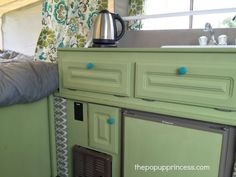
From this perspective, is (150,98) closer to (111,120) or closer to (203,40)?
(111,120)

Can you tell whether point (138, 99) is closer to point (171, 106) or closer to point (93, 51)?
point (171, 106)

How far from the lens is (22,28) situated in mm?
2355

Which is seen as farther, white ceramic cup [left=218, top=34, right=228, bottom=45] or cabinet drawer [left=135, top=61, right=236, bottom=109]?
white ceramic cup [left=218, top=34, right=228, bottom=45]

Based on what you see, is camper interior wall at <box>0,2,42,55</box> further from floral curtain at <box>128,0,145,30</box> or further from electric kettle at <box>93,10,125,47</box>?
electric kettle at <box>93,10,125,47</box>

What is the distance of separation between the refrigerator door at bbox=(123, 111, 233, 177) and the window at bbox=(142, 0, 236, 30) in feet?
2.32

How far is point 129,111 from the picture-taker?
3.26ft

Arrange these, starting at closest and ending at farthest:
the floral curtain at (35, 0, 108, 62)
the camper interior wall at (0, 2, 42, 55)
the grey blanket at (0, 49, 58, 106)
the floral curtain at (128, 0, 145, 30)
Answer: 1. the grey blanket at (0, 49, 58, 106)
2. the floral curtain at (35, 0, 108, 62)
3. the floral curtain at (128, 0, 145, 30)
4. the camper interior wall at (0, 2, 42, 55)

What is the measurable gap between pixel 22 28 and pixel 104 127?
1.82 metres

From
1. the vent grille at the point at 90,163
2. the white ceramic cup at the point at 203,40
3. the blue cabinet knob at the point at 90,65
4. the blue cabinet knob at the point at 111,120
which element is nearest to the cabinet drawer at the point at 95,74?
the blue cabinet knob at the point at 90,65

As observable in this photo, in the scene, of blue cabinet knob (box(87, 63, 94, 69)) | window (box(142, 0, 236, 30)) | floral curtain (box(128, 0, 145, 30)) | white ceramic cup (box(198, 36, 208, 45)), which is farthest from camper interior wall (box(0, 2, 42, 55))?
white ceramic cup (box(198, 36, 208, 45))

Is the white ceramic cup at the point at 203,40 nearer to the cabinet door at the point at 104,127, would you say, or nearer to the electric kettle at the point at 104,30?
the electric kettle at the point at 104,30

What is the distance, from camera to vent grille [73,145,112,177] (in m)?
1.09

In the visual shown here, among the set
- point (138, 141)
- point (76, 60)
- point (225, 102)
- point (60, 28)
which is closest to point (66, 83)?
point (76, 60)

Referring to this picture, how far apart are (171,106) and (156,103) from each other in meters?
0.07
